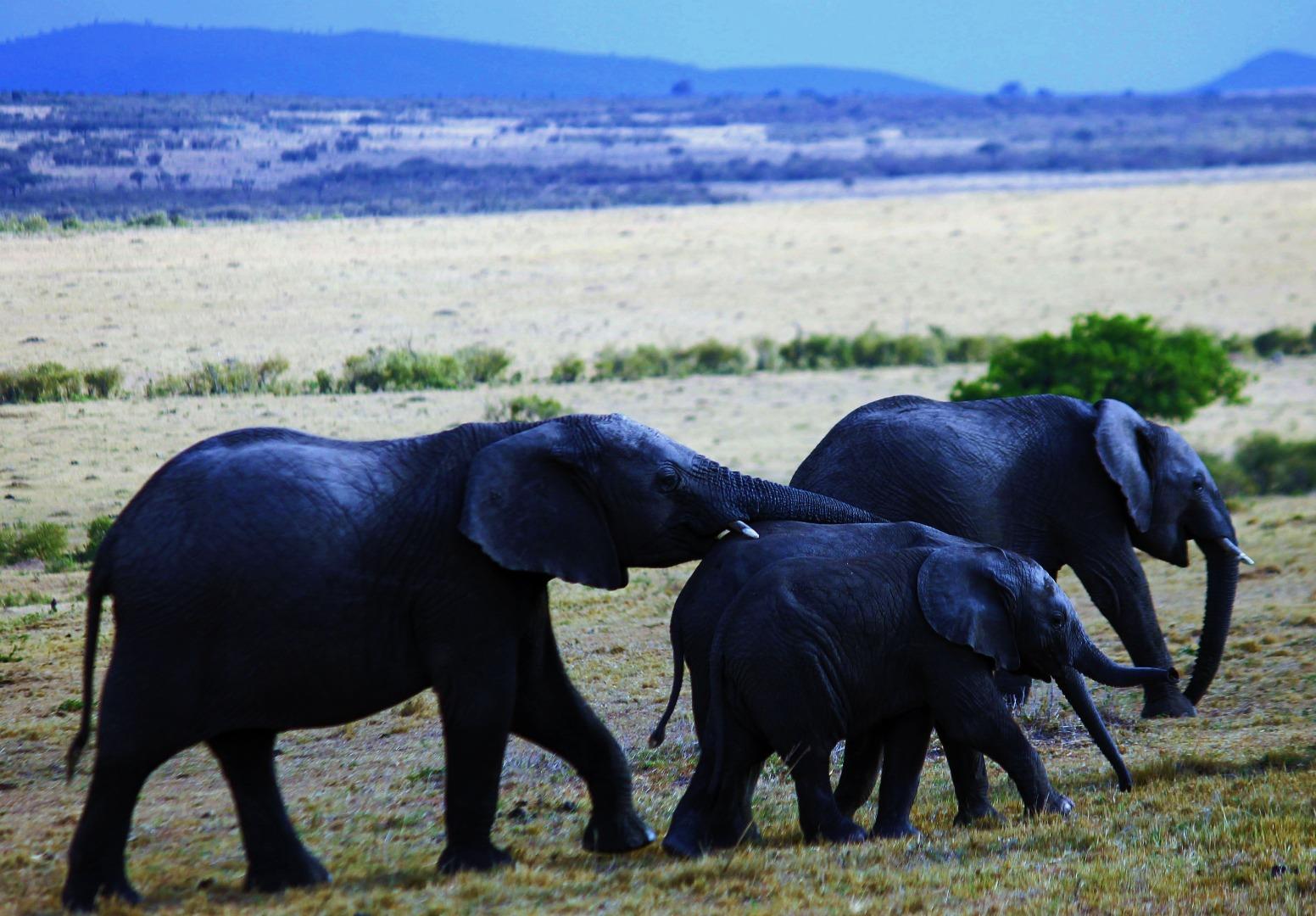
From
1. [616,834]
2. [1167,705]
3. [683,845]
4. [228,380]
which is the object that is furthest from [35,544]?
[1167,705]

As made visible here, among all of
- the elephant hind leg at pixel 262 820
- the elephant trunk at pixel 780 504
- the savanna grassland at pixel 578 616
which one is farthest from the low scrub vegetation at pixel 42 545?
the elephant trunk at pixel 780 504

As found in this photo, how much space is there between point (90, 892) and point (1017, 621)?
449cm

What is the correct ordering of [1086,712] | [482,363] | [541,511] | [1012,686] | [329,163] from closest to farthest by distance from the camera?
[541,511]
[1086,712]
[1012,686]
[329,163]
[482,363]

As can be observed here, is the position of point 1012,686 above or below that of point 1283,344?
above

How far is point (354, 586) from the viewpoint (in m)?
A: 7.43

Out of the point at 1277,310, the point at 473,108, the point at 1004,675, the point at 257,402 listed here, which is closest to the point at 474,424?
the point at 1004,675

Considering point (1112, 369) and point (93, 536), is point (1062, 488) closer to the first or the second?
point (93, 536)

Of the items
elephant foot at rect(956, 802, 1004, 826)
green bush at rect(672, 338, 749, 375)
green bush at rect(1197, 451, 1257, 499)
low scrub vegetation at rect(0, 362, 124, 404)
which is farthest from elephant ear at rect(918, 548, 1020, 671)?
green bush at rect(672, 338, 749, 375)

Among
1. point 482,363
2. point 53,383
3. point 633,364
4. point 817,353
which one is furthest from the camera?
point 817,353

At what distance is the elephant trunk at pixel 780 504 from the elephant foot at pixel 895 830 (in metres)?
1.56

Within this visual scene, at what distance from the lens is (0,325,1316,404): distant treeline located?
19.2m

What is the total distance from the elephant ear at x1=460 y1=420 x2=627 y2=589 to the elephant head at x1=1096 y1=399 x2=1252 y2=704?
4224 mm

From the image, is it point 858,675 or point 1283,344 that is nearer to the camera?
point 858,675

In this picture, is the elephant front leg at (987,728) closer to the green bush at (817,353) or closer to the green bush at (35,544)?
the green bush at (35,544)
